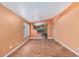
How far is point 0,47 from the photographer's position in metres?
2.53

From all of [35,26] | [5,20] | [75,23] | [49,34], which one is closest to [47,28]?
[49,34]

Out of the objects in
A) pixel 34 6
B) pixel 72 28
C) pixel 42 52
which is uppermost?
pixel 34 6

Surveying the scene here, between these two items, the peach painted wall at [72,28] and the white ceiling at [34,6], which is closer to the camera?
the white ceiling at [34,6]

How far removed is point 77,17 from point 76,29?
1.14 feet

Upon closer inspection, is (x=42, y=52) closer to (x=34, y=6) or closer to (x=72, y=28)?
(x=72, y=28)

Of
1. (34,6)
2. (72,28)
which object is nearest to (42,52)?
(72,28)

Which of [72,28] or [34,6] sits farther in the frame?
[72,28]

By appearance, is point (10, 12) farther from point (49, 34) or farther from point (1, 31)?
point (49, 34)

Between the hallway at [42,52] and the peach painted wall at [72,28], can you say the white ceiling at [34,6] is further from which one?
the hallway at [42,52]

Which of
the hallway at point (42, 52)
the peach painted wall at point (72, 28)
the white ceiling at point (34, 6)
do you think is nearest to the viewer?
the white ceiling at point (34, 6)

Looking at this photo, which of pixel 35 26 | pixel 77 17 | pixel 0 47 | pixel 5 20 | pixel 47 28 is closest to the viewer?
pixel 0 47

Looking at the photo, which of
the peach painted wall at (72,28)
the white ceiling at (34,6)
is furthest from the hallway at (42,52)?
the white ceiling at (34,6)

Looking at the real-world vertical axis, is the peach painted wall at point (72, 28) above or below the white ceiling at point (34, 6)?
below

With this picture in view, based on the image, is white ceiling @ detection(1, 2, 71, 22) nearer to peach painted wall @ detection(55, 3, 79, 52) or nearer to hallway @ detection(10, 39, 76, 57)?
peach painted wall @ detection(55, 3, 79, 52)
